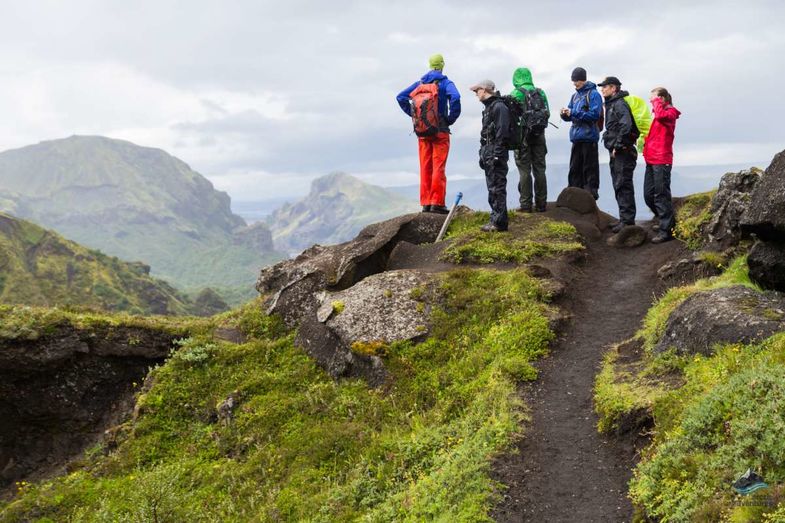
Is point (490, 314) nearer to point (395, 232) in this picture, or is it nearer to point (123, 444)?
point (395, 232)

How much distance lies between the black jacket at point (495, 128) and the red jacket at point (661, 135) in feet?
15.1

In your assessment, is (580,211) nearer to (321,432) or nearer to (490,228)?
(490,228)

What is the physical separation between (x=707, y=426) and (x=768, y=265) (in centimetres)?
569

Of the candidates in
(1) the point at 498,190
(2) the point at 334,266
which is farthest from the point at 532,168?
(2) the point at 334,266

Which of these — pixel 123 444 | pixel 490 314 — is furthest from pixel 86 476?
pixel 490 314

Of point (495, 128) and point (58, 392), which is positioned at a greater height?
point (495, 128)

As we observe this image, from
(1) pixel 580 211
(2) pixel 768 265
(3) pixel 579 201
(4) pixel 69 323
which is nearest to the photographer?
(2) pixel 768 265

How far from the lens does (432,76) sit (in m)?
22.4

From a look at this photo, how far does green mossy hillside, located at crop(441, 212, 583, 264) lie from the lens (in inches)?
768

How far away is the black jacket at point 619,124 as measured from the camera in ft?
A: 65.9

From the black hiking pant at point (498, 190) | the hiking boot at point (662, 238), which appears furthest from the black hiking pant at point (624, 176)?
the black hiking pant at point (498, 190)

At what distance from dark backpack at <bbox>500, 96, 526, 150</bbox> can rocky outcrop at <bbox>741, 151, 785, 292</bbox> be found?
8631 mm

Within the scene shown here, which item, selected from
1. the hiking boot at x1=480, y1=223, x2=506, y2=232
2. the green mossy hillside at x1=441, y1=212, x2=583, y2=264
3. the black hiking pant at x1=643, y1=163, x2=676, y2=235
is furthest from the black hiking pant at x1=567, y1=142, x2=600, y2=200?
the hiking boot at x1=480, y1=223, x2=506, y2=232

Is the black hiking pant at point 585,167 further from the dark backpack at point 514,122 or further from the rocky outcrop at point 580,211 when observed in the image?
the dark backpack at point 514,122
